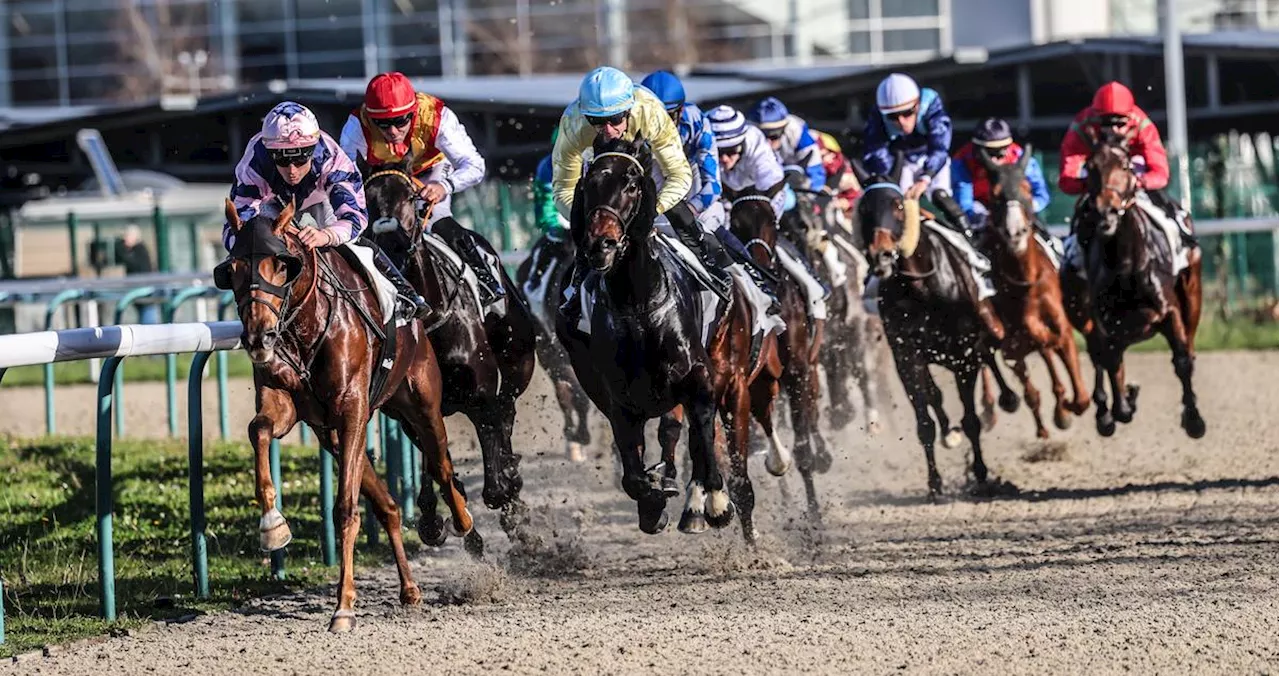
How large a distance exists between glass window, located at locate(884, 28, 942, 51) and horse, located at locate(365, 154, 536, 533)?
99.3 ft

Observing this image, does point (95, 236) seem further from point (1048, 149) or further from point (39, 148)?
point (1048, 149)

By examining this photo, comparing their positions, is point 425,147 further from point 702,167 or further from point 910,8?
point 910,8

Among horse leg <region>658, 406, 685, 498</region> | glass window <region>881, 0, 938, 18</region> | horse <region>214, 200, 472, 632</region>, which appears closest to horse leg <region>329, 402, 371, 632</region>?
horse <region>214, 200, 472, 632</region>

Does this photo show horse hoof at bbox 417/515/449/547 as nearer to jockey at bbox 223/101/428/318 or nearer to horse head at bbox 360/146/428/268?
horse head at bbox 360/146/428/268

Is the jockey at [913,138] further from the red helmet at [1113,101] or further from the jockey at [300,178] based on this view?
the jockey at [300,178]

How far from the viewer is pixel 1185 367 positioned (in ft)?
36.5

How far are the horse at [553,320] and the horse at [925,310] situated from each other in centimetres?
166

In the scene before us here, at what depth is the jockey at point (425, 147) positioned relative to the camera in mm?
8266

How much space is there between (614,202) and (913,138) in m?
4.74

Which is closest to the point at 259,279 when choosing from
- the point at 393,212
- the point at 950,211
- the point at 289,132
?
the point at 289,132

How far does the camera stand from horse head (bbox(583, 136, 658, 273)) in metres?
7.19

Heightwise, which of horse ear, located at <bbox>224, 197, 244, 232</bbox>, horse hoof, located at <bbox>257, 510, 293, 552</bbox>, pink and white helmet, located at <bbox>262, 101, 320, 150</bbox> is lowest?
horse hoof, located at <bbox>257, 510, 293, 552</bbox>

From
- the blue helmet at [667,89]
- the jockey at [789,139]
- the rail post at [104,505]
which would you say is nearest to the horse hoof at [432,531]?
the rail post at [104,505]

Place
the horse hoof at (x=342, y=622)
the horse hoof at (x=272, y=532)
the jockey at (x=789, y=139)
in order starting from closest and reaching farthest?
the horse hoof at (x=272, y=532) < the horse hoof at (x=342, y=622) < the jockey at (x=789, y=139)
